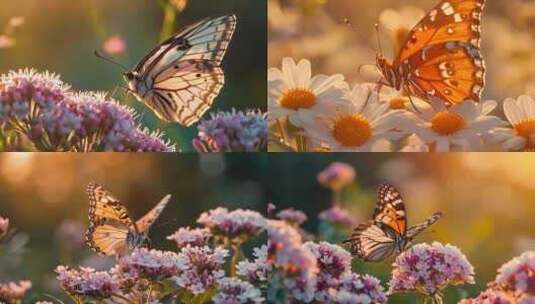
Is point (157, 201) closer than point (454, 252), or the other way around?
point (454, 252)

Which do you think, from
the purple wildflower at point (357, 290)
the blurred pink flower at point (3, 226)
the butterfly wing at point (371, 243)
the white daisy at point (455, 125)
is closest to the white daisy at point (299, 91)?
the white daisy at point (455, 125)

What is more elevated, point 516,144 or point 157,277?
point 516,144

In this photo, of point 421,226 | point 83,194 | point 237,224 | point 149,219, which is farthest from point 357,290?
point 83,194

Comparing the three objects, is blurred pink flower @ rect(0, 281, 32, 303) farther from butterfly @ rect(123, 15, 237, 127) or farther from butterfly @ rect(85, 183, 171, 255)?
butterfly @ rect(123, 15, 237, 127)

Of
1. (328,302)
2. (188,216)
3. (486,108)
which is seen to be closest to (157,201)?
(188,216)

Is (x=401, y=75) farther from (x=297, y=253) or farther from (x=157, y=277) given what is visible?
(x=157, y=277)

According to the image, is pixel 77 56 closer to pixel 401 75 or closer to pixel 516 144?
pixel 401 75

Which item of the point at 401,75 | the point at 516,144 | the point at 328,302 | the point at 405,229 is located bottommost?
the point at 328,302

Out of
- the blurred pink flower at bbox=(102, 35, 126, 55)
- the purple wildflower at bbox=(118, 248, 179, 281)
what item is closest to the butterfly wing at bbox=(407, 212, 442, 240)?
the purple wildflower at bbox=(118, 248, 179, 281)
